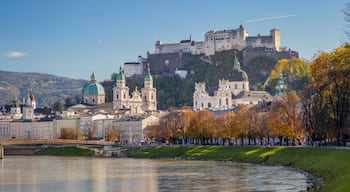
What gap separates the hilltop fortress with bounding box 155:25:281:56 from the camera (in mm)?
176125

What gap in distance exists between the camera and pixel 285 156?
61.2 metres

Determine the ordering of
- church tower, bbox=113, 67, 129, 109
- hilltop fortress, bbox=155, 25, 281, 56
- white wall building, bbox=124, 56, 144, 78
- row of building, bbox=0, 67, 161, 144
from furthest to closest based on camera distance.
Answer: white wall building, bbox=124, 56, 144, 78 < hilltop fortress, bbox=155, 25, 281, 56 < church tower, bbox=113, 67, 129, 109 < row of building, bbox=0, 67, 161, 144

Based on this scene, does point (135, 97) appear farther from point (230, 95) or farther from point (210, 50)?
point (230, 95)

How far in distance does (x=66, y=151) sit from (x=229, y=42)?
257 feet

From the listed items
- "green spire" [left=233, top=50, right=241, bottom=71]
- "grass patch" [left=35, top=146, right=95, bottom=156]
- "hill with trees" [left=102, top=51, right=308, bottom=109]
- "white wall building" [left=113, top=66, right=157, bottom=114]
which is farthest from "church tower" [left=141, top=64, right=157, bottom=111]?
"grass patch" [left=35, top=146, right=95, bottom=156]

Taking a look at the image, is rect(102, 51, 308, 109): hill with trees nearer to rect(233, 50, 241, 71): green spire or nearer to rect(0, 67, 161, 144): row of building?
rect(233, 50, 241, 71): green spire

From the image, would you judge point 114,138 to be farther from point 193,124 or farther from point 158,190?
point 158,190

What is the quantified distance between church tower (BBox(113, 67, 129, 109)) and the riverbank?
68747 mm

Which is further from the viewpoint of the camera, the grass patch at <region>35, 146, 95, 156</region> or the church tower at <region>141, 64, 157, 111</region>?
the church tower at <region>141, 64, 157, 111</region>

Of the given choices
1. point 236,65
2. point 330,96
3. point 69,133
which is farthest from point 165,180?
point 236,65

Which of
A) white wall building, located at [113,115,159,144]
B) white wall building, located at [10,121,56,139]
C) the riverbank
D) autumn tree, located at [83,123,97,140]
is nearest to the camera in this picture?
the riverbank

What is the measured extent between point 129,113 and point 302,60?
37713 millimetres

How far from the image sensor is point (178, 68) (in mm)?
185375

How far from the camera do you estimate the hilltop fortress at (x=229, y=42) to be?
17612 centimetres
